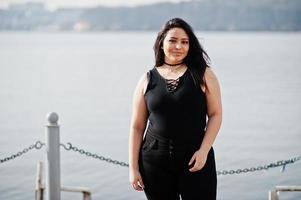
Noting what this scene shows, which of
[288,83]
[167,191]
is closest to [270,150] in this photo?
[167,191]

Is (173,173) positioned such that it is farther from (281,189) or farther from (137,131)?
(281,189)

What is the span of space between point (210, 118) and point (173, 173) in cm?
39

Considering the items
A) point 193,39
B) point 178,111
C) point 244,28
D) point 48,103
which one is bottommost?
point 178,111

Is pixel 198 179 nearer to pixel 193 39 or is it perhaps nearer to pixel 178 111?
pixel 178 111

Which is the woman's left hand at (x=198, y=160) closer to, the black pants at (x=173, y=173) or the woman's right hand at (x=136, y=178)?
the black pants at (x=173, y=173)

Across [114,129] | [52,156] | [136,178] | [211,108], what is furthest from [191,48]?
[114,129]

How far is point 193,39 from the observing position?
3.67 metres

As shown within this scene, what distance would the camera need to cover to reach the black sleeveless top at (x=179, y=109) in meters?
3.54

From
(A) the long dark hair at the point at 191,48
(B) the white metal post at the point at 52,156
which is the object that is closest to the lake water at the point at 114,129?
(A) the long dark hair at the point at 191,48

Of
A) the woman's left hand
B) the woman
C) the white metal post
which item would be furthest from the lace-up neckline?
the white metal post

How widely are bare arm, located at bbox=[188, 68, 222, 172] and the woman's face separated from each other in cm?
18

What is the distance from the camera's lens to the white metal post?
4.73m

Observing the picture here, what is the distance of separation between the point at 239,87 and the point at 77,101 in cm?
848

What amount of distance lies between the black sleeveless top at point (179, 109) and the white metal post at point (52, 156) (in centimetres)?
135
